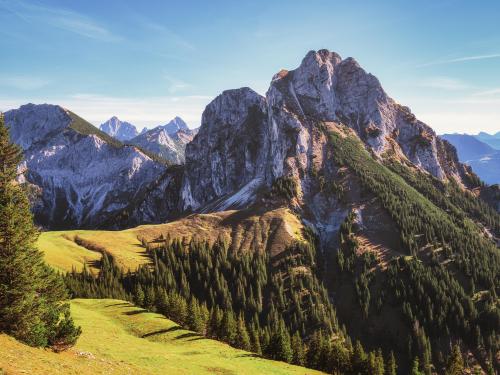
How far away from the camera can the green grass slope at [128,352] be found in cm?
3059

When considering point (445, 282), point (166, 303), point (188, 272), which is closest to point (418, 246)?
point (445, 282)

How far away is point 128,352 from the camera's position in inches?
1951

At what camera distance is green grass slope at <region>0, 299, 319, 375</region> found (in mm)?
30594

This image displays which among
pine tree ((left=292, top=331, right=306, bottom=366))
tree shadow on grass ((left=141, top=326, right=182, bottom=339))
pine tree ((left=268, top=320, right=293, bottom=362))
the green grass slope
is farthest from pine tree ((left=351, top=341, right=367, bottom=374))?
tree shadow on grass ((left=141, top=326, right=182, bottom=339))

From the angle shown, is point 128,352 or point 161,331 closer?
point 128,352

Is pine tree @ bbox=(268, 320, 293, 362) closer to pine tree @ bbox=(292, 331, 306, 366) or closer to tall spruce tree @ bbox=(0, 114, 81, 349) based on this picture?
pine tree @ bbox=(292, 331, 306, 366)

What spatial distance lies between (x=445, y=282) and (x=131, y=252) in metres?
151

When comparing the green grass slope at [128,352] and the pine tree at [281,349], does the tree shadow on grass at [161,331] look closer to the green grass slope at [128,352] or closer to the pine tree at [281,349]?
the green grass slope at [128,352]

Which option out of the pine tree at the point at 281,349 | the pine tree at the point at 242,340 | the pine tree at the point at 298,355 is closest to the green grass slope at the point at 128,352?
the pine tree at the point at 281,349

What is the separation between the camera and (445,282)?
164 metres

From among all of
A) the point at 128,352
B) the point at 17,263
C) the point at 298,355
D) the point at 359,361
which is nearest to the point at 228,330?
the point at 298,355

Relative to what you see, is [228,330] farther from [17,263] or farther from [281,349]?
[17,263]

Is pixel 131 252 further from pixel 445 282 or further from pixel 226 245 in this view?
pixel 445 282

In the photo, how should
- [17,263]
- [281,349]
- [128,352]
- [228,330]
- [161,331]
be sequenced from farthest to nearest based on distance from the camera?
[228,330] → [281,349] → [161,331] → [128,352] → [17,263]
